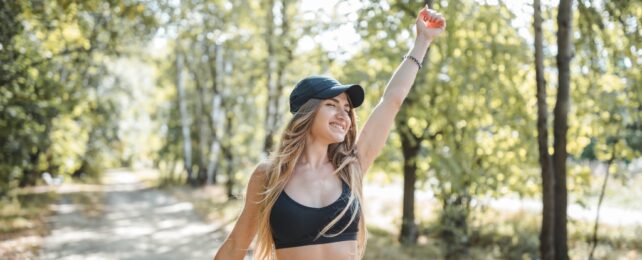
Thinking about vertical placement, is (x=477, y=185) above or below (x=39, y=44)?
below

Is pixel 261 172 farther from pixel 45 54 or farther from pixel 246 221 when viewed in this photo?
pixel 45 54

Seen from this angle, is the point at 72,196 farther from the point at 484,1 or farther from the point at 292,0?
the point at 484,1

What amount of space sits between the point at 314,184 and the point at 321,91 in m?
0.39

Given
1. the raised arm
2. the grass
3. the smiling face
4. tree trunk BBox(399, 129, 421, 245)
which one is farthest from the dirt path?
the smiling face

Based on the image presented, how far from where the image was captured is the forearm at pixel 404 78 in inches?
119

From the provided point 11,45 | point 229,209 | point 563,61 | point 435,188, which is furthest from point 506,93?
point 229,209

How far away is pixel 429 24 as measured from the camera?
3.15 meters

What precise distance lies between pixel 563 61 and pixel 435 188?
3581mm

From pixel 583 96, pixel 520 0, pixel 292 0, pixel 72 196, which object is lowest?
pixel 72 196

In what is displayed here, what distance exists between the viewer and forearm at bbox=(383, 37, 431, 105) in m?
3.01

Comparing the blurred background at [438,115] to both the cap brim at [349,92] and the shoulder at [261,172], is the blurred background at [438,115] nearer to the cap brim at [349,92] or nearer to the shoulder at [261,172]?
the cap brim at [349,92]

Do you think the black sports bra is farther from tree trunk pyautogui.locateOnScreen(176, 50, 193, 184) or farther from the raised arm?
tree trunk pyautogui.locateOnScreen(176, 50, 193, 184)

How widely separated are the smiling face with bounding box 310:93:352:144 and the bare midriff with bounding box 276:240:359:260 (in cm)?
44

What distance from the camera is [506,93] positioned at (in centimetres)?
951
